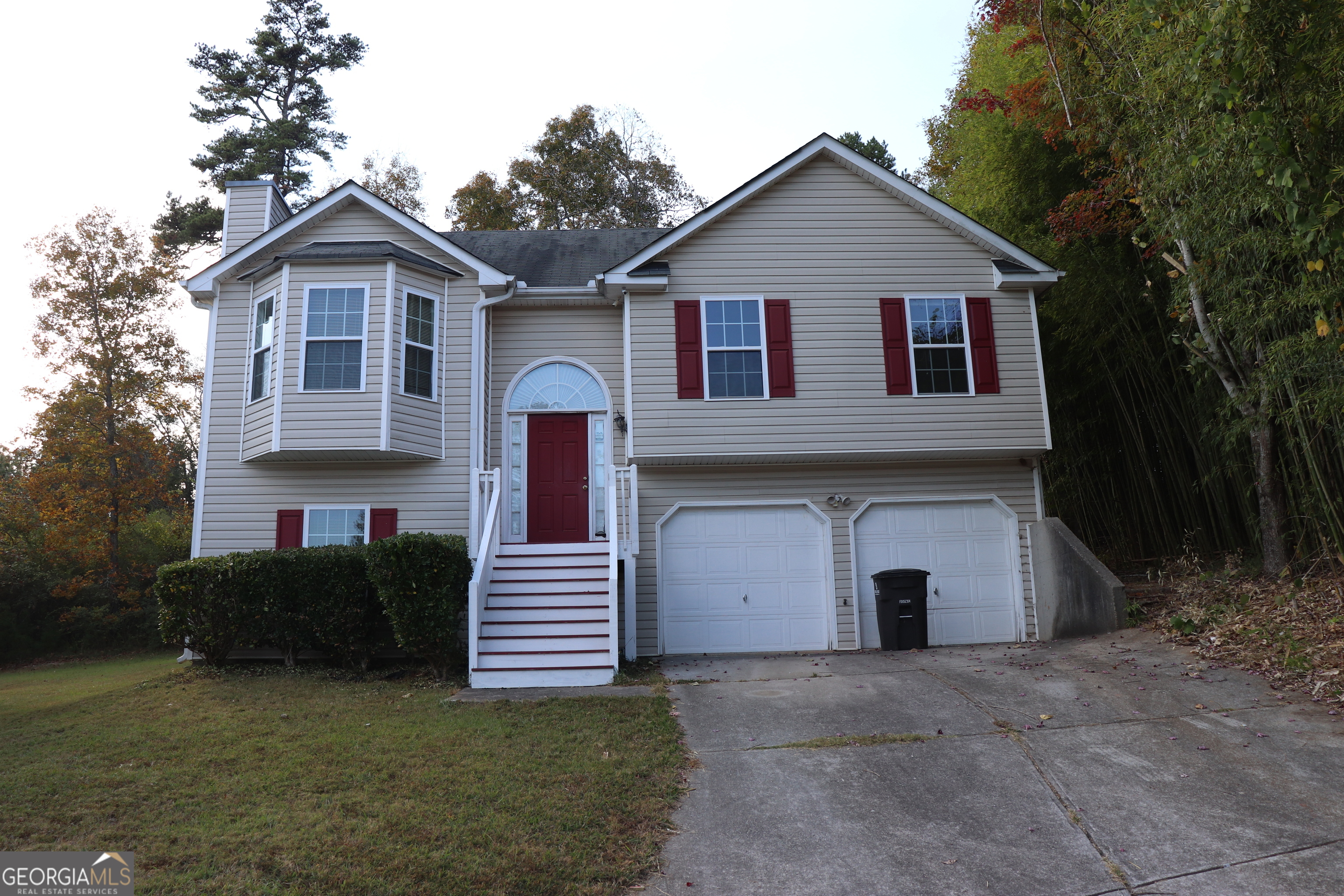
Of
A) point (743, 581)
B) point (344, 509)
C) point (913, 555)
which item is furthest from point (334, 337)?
point (913, 555)

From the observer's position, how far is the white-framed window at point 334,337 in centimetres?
986

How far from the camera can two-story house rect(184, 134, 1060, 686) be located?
10.1 m

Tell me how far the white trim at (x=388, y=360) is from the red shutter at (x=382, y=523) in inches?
36.2

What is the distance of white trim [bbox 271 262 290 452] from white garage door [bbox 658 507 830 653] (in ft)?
15.8

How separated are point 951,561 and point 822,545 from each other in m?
1.72

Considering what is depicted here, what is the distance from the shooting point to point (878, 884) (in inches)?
161

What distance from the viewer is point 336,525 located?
1020cm

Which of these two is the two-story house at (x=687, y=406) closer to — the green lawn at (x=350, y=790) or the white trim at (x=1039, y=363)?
the white trim at (x=1039, y=363)

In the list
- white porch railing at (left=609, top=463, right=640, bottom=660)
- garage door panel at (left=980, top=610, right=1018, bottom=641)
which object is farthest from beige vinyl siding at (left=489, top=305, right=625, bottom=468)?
garage door panel at (left=980, top=610, right=1018, bottom=641)

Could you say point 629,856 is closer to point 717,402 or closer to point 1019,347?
point 717,402

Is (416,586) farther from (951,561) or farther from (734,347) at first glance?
(951,561)

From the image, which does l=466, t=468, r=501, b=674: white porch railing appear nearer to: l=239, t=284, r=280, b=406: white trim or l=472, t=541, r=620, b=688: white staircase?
l=472, t=541, r=620, b=688: white staircase

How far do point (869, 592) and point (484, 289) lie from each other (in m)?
6.40

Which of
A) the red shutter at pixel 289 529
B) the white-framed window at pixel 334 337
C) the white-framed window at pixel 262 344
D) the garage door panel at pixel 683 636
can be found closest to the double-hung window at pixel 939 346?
the garage door panel at pixel 683 636
